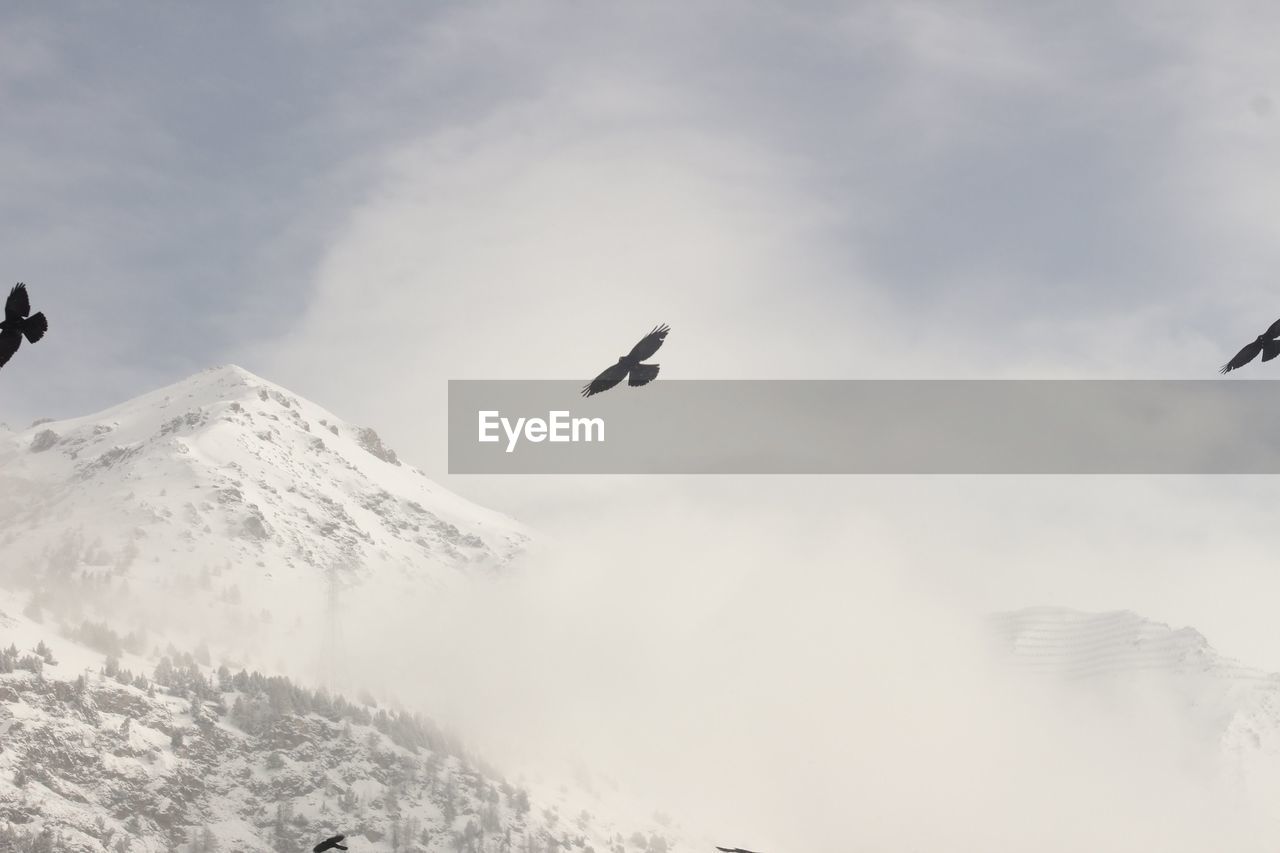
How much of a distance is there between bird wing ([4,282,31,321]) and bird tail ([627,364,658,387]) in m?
23.0

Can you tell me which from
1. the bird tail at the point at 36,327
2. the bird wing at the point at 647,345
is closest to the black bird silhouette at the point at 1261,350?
the bird wing at the point at 647,345

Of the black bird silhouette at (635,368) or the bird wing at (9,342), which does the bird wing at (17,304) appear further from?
the black bird silhouette at (635,368)

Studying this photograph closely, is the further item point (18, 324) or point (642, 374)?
point (642, 374)

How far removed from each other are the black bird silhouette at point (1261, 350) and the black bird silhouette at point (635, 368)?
23.5 metres

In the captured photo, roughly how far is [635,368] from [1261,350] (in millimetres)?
26252

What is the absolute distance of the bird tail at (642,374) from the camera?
66562 millimetres

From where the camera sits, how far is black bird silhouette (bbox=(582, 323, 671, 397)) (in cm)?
6694

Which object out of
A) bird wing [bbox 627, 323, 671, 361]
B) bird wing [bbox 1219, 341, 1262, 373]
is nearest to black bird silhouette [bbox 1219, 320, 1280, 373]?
bird wing [bbox 1219, 341, 1262, 373]

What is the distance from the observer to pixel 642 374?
67.1 metres

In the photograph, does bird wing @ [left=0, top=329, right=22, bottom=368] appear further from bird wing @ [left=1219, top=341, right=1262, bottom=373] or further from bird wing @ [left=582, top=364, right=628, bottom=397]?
bird wing @ [left=1219, top=341, right=1262, bottom=373]

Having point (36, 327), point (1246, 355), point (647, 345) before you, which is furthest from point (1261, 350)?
point (36, 327)

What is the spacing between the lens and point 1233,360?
6950cm

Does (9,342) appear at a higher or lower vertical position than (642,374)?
lower

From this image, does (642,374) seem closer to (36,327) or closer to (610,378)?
(610,378)
